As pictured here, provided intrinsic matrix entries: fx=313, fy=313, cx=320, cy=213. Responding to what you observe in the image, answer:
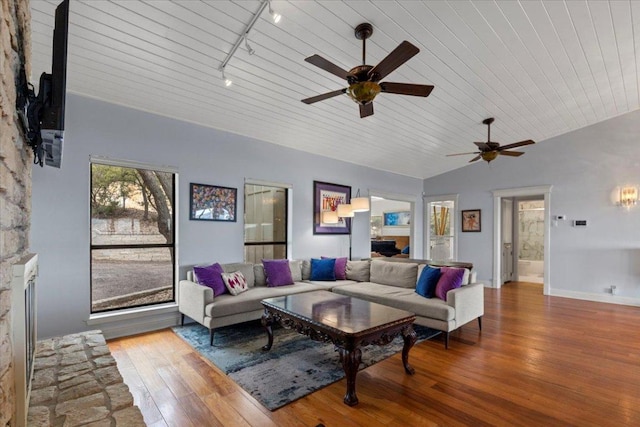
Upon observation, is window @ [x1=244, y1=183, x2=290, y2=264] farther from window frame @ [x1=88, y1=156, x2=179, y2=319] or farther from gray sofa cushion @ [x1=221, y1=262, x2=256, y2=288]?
window frame @ [x1=88, y1=156, x2=179, y2=319]

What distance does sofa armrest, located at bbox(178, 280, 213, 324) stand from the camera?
3553 mm

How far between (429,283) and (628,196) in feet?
14.4

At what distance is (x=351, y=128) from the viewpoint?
16.4 ft

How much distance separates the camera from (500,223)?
702 centimetres

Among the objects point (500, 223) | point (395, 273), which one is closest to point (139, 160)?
point (395, 273)

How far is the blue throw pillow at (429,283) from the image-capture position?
12.8 feet

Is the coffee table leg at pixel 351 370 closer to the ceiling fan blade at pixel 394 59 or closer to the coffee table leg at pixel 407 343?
the coffee table leg at pixel 407 343

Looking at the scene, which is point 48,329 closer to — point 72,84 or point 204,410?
point 204,410

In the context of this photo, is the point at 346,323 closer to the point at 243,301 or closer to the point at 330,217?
the point at 243,301

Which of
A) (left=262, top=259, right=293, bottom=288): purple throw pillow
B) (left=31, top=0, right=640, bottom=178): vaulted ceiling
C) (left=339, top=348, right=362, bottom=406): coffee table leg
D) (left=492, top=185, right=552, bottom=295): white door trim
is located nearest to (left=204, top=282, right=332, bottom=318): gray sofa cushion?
(left=262, top=259, right=293, bottom=288): purple throw pillow

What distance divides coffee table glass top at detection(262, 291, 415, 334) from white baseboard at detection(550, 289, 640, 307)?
4.88 meters

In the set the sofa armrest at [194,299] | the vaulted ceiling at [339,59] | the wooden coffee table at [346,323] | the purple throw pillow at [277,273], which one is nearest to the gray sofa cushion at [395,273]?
the purple throw pillow at [277,273]

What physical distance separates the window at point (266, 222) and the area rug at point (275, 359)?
5.12 ft

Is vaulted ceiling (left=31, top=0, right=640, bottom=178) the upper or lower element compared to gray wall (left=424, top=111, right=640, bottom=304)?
upper
